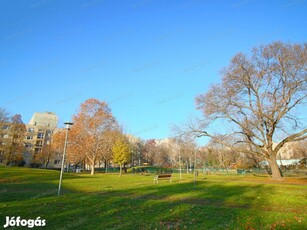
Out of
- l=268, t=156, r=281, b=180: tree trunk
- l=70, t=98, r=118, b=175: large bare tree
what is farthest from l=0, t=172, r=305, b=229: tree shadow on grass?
l=70, t=98, r=118, b=175: large bare tree

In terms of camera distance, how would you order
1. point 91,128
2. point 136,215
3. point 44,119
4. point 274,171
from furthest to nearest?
point 44,119 → point 91,128 → point 274,171 → point 136,215

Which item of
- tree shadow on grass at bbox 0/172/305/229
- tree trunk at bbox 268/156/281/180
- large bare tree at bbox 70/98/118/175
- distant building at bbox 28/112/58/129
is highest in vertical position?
distant building at bbox 28/112/58/129

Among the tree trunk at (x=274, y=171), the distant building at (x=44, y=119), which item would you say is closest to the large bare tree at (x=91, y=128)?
the tree trunk at (x=274, y=171)

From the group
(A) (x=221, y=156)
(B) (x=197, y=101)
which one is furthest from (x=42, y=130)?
(B) (x=197, y=101)

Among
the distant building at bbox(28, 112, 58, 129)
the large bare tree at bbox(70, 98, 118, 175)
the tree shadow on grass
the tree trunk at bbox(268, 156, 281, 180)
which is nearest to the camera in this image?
the tree shadow on grass

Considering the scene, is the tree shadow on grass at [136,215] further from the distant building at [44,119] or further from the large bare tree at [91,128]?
the distant building at [44,119]

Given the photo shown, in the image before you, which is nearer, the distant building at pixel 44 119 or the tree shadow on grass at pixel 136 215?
the tree shadow on grass at pixel 136 215

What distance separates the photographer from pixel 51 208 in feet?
29.0

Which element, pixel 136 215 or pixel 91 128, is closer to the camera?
pixel 136 215

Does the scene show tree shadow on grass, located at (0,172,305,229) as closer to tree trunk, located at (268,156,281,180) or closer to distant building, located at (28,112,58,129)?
tree trunk, located at (268,156,281,180)

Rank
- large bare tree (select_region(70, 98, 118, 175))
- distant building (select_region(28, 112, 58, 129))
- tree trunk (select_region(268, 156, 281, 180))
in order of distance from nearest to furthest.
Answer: tree trunk (select_region(268, 156, 281, 180)), large bare tree (select_region(70, 98, 118, 175)), distant building (select_region(28, 112, 58, 129))

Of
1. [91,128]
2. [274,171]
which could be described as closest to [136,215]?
[274,171]

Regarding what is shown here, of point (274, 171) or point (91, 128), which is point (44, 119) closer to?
point (91, 128)

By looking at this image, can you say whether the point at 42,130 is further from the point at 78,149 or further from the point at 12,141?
the point at 78,149
